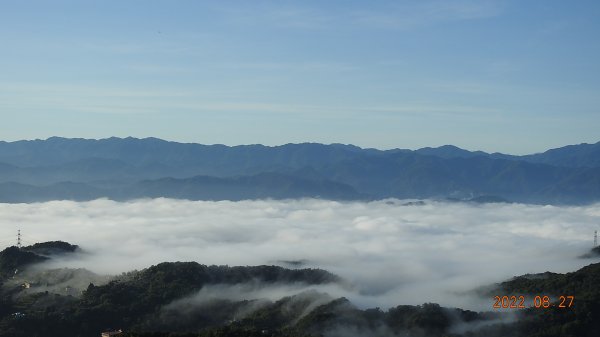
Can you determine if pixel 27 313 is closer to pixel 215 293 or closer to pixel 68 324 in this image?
pixel 68 324

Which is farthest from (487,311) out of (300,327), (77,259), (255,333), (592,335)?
(77,259)

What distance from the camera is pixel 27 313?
91375mm

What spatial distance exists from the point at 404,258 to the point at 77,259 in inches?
2931

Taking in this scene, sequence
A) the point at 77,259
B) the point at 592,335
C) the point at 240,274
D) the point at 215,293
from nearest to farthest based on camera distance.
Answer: the point at 592,335
the point at 215,293
the point at 240,274
the point at 77,259

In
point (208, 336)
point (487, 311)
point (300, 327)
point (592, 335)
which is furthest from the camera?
point (487, 311)

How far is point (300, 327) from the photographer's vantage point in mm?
82438

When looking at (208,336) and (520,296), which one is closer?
(208,336)

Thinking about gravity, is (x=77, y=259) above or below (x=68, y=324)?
above
